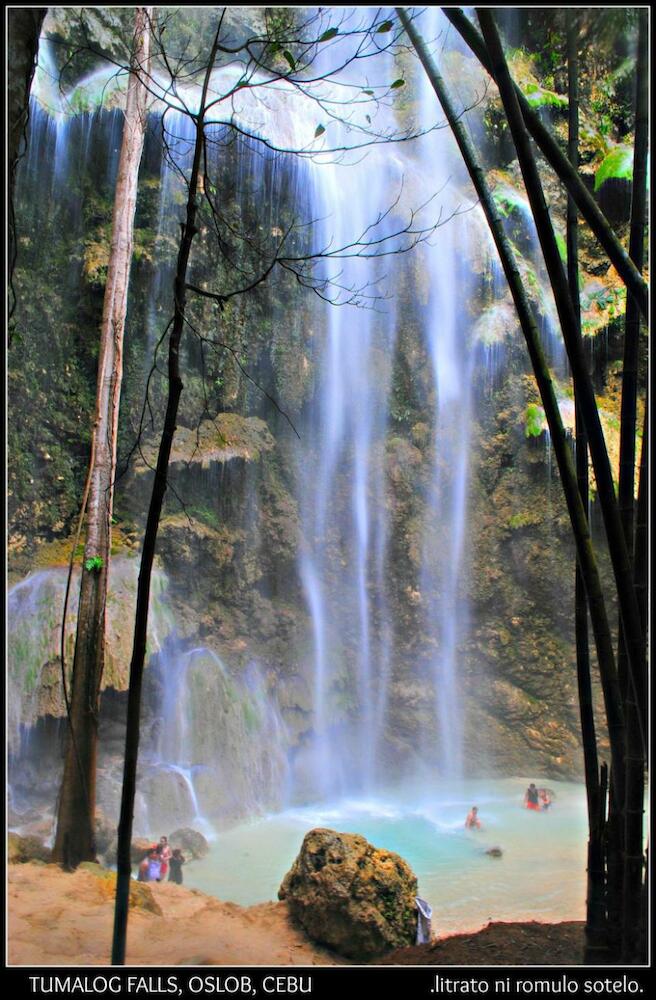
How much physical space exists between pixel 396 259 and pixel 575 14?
9.15m

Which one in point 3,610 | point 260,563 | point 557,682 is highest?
point 260,563

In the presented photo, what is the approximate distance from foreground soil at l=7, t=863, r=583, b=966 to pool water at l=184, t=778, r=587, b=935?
5.76 ft

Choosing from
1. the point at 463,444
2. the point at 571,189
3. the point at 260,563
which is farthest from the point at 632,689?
the point at 463,444

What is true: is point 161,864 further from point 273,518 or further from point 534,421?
point 534,421

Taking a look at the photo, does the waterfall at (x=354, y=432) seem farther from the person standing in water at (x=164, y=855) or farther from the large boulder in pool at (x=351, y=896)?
the large boulder in pool at (x=351, y=896)

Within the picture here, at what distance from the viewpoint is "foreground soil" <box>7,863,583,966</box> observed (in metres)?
3.36

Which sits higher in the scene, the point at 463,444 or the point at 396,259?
the point at 396,259

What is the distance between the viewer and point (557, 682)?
11672 mm

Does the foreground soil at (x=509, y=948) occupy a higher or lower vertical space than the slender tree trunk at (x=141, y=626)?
lower

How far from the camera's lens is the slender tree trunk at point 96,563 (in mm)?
6270

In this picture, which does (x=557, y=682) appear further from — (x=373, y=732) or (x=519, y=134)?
(x=519, y=134)

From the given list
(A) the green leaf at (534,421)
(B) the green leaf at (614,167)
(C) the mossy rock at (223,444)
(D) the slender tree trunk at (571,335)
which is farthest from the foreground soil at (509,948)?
(A) the green leaf at (534,421)

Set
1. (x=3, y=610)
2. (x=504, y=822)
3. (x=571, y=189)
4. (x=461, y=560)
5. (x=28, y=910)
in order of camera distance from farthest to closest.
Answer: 1. (x=461, y=560)
2. (x=504, y=822)
3. (x=28, y=910)
4. (x=3, y=610)
5. (x=571, y=189)

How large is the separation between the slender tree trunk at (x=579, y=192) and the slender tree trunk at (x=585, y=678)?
0.27 m
